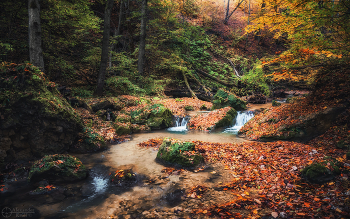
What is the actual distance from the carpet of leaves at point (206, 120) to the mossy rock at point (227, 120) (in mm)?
186

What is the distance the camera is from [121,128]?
8.88 meters

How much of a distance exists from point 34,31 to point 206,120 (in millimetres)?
9643

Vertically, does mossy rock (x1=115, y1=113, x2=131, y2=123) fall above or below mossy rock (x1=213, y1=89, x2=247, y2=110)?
below

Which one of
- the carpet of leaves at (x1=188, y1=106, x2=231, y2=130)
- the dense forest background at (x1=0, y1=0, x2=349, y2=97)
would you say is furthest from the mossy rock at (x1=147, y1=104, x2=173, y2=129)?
the dense forest background at (x1=0, y1=0, x2=349, y2=97)

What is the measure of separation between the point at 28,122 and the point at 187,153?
4847mm

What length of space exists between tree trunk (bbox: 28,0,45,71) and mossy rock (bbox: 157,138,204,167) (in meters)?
Result: 6.40

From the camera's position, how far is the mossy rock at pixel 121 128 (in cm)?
879

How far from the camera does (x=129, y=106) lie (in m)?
12.3

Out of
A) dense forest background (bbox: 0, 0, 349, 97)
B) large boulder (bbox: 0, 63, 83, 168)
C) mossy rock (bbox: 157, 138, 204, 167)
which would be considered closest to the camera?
large boulder (bbox: 0, 63, 83, 168)

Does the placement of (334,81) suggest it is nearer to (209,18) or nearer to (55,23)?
(55,23)

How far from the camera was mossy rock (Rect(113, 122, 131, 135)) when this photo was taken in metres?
8.79

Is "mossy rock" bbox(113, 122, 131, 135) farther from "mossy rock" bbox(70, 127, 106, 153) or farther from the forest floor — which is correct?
the forest floor

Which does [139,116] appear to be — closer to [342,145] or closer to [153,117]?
[153,117]

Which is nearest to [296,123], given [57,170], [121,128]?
[121,128]
